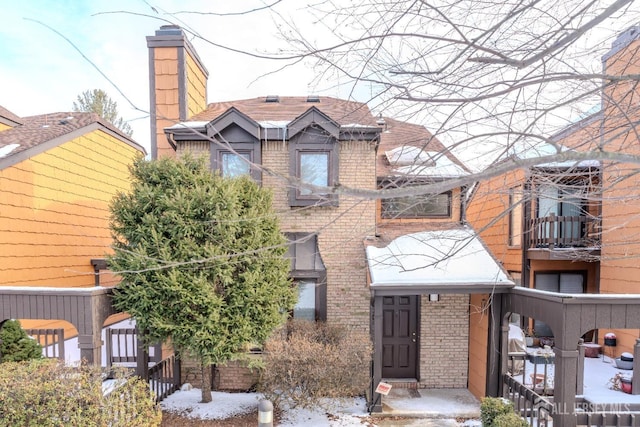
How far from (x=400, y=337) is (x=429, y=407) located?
1654 millimetres

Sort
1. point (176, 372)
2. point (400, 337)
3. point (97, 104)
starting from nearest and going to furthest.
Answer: point (176, 372), point (400, 337), point (97, 104)

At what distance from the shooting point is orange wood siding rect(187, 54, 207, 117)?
29.2ft

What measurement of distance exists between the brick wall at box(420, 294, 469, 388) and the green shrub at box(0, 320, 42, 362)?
8.49 metres

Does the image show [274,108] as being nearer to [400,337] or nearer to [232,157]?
[232,157]

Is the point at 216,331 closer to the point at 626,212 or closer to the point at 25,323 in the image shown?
the point at 25,323

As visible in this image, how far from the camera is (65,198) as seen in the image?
358 inches

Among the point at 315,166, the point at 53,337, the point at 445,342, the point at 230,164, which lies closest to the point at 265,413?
the point at 445,342

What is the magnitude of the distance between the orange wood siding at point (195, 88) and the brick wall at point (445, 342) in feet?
26.5

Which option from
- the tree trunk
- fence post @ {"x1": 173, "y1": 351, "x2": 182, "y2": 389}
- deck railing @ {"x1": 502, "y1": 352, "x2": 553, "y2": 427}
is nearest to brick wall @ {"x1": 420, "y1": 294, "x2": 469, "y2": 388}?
deck railing @ {"x1": 502, "y1": 352, "x2": 553, "y2": 427}

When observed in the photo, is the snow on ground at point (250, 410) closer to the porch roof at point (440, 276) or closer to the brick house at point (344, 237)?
the brick house at point (344, 237)

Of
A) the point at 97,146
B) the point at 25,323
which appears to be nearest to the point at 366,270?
the point at 25,323

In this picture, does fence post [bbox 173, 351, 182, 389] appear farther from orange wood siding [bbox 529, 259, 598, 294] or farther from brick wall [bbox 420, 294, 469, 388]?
orange wood siding [bbox 529, 259, 598, 294]

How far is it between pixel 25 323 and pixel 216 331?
566cm

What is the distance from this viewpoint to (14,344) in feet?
21.4
